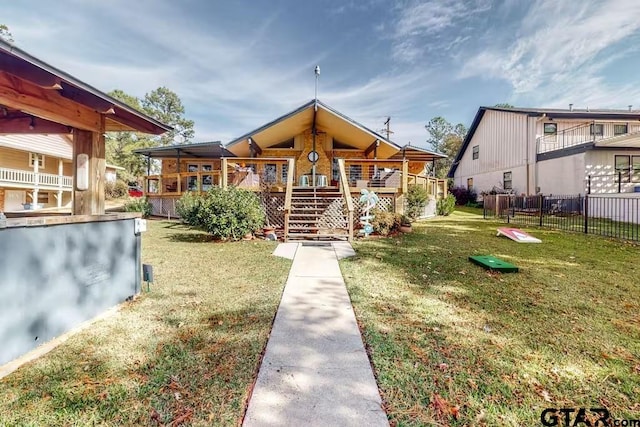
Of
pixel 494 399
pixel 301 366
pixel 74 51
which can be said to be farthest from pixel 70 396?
pixel 74 51

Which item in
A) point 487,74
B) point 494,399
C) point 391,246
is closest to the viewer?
point 494,399

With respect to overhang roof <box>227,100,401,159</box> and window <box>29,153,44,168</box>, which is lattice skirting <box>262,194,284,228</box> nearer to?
overhang roof <box>227,100,401,159</box>

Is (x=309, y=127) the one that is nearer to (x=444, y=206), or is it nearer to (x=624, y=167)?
(x=444, y=206)

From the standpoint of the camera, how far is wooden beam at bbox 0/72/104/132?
8.67ft

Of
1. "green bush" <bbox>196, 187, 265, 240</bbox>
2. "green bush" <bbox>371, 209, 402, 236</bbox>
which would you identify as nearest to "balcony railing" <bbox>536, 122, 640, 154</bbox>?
"green bush" <bbox>371, 209, 402, 236</bbox>

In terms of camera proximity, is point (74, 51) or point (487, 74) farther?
point (487, 74)

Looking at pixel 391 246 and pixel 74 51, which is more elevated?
pixel 74 51

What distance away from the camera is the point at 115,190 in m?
26.3

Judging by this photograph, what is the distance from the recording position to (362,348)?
A: 2590mm

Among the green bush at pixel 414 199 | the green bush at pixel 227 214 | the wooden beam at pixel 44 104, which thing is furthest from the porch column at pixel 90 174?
the green bush at pixel 414 199

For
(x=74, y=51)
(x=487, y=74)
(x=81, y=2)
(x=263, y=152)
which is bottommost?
(x=263, y=152)

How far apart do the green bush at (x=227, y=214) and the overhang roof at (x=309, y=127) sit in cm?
527

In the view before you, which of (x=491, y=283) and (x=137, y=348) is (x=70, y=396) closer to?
(x=137, y=348)

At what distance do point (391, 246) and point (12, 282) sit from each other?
272 inches
